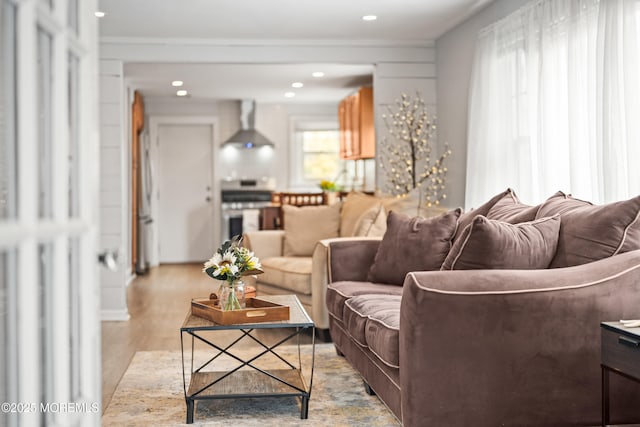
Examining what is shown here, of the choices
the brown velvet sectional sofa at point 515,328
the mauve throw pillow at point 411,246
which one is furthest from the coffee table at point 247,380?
the mauve throw pillow at point 411,246

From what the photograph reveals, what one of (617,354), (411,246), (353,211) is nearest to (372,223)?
(353,211)

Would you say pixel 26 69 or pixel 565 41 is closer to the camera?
pixel 26 69

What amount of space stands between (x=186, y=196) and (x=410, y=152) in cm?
507

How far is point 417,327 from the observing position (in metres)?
2.77

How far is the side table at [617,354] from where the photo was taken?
252cm

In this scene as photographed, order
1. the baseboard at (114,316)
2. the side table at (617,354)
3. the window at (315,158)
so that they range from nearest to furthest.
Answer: the side table at (617,354), the baseboard at (114,316), the window at (315,158)

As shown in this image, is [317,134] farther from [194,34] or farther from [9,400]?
[9,400]

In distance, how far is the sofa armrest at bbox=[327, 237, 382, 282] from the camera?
4.75 meters

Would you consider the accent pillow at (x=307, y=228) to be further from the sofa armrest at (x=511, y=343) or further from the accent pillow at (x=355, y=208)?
the sofa armrest at (x=511, y=343)

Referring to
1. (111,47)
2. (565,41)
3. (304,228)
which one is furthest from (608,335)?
(111,47)

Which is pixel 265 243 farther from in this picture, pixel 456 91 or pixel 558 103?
pixel 558 103

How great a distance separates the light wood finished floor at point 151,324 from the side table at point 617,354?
2.25 meters

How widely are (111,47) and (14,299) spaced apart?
219 inches

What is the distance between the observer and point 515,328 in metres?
2.82
